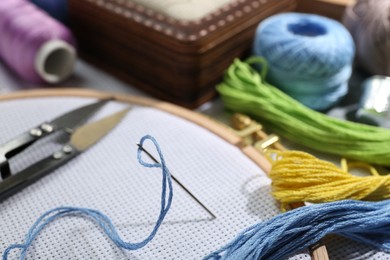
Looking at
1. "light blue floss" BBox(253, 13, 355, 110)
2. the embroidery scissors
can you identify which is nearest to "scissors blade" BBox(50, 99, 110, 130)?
the embroidery scissors

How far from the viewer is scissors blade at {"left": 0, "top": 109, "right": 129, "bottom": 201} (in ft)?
1.65

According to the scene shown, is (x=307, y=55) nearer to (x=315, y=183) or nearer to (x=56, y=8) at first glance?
(x=315, y=183)

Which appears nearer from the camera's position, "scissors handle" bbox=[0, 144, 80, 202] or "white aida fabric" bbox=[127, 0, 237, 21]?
"scissors handle" bbox=[0, 144, 80, 202]

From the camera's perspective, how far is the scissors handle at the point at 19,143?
0.51 metres

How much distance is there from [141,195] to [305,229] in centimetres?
17

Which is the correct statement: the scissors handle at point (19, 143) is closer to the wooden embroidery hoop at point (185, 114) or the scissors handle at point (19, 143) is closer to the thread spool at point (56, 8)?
the wooden embroidery hoop at point (185, 114)

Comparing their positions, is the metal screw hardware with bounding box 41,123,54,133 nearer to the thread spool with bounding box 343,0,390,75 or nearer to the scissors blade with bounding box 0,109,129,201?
the scissors blade with bounding box 0,109,129,201

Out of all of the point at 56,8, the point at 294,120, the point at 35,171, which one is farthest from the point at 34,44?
the point at 294,120

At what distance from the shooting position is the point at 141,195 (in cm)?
50

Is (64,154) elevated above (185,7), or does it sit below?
below

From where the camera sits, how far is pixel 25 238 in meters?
0.46

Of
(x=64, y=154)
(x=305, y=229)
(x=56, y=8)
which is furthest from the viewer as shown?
(x=56, y=8)

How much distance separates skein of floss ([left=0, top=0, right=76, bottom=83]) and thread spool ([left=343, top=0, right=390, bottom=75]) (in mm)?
415

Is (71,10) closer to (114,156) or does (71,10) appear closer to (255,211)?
(114,156)
